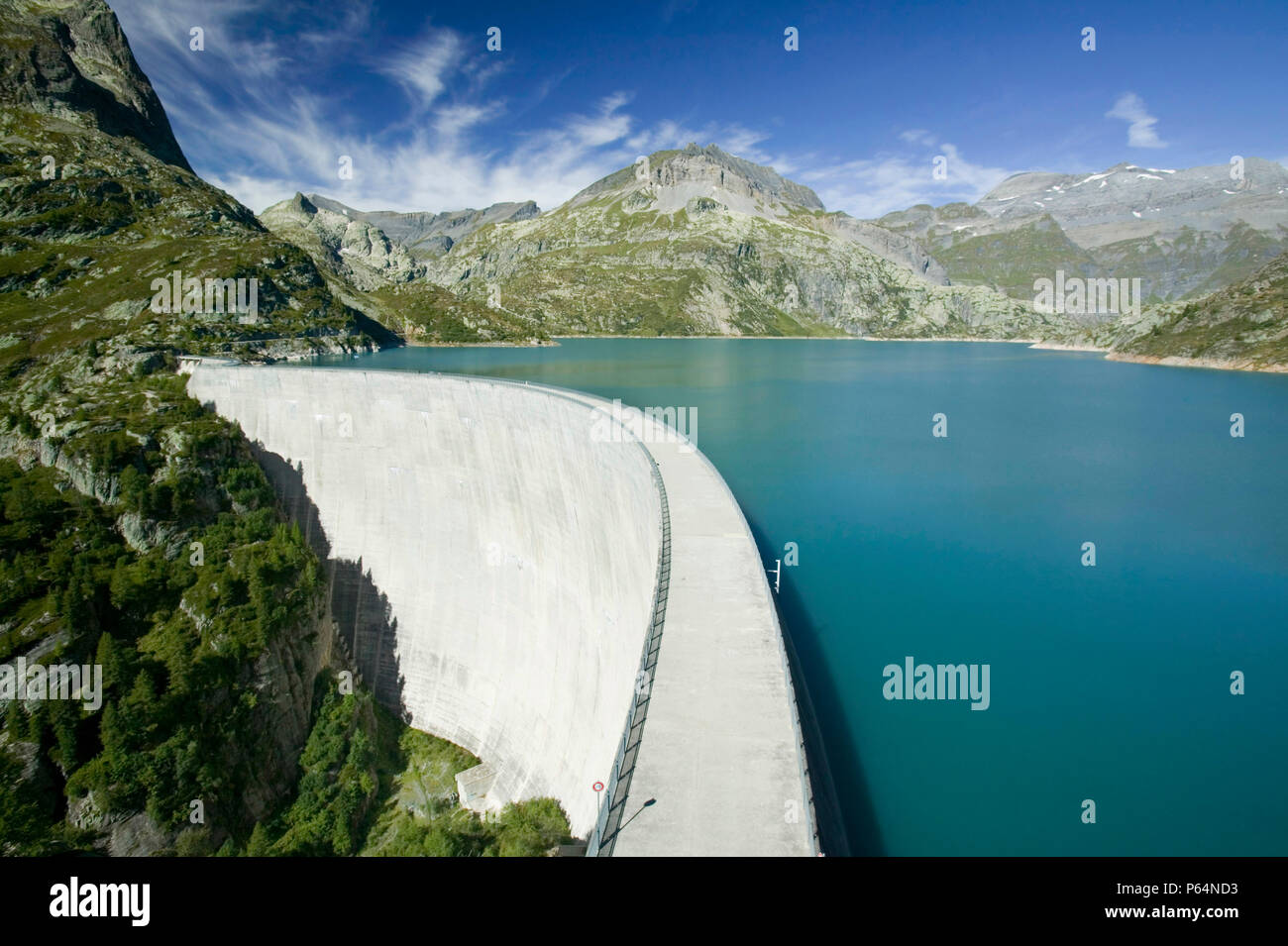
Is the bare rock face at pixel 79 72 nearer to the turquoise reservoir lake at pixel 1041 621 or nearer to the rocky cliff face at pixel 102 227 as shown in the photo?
the rocky cliff face at pixel 102 227

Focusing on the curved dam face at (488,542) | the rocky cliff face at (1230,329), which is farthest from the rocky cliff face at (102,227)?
the rocky cliff face at (1230,329)

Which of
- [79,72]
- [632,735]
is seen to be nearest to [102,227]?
[79,72]

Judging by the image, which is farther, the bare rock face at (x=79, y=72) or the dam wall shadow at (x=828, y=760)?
A: the bare rock face at (x=79, y=72)

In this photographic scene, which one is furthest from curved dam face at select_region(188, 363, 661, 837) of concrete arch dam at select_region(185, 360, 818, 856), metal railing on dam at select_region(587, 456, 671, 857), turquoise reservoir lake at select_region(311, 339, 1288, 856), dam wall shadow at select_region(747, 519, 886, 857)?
turquoise reservoir lake at select_region(311, 339, 1288, 856)

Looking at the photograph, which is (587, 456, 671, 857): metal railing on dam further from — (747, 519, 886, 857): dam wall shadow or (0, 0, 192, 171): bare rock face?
(0, 0, 192, 171): bare rock face
